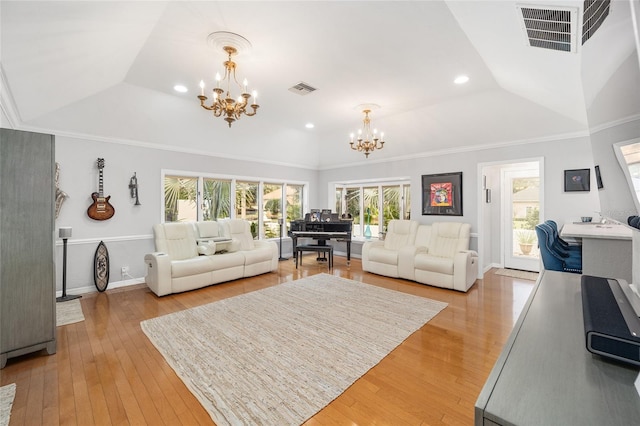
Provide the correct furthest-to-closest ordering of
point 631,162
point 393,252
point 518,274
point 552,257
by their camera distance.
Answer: point 518,274, point 393,252, point 552,257, point 631,162

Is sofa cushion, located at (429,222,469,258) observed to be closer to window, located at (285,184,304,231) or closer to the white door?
the white door

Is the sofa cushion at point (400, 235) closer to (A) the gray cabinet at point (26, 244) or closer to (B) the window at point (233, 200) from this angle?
(B) the window at point (233, 200)

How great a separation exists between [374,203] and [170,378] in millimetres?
5632

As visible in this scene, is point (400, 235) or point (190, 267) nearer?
point (190, 267)

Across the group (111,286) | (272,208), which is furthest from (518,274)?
(111,286)

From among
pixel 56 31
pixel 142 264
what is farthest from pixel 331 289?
pixel 56 31

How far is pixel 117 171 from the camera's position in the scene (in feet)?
14.2

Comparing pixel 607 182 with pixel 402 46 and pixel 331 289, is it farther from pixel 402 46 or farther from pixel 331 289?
pixel 331 289

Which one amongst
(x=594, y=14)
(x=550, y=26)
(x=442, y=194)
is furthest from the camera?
(x=442, y=194)

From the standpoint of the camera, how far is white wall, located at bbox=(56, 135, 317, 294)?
3.96 meters

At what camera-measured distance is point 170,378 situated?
2.10 metres

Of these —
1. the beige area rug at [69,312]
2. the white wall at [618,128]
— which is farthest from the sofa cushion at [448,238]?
the beige area rug at [69,312]

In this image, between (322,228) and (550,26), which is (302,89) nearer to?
(550,26)

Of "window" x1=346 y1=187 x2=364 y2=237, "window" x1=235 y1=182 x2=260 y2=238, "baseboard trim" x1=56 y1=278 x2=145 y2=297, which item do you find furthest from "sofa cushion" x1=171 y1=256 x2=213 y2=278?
"window" x1=346 y1=187 x2=364 y2=237
